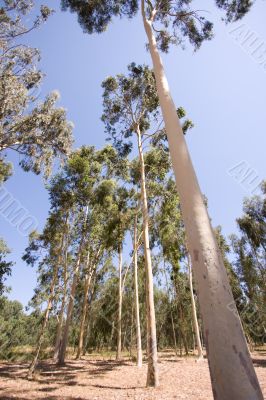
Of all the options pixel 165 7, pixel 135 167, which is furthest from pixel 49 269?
pixel 165 7

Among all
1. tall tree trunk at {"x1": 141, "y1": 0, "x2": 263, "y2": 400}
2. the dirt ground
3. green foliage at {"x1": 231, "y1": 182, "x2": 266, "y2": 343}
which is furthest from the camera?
green foliage at {"x1": 231, "y1": 182, "x2": 266, "y2": 343}

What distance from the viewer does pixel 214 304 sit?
8.92ft

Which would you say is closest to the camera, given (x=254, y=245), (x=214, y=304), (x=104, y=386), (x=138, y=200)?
(x=214, y=304)

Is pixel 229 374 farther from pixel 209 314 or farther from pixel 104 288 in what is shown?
pixel 104 288

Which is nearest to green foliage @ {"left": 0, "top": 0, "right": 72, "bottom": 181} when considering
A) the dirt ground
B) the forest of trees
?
the forest of trees

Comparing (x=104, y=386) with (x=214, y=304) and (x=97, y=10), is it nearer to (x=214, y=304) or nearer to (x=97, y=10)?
(x=214, y=304)

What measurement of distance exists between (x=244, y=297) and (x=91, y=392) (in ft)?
90.9

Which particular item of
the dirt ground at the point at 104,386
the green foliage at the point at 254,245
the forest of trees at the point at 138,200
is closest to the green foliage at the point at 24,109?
the forest of trees at the point at 138,200

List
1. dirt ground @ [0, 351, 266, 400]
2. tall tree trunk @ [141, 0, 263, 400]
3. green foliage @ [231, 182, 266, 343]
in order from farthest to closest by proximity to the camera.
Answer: green foliage @ [231, 182, 266, 343] → dirt ground @ [0, 351, 266, 400] → tall tree trunk @ [141, 0, 263, 400]

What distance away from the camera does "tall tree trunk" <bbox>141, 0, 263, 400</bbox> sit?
228 cm

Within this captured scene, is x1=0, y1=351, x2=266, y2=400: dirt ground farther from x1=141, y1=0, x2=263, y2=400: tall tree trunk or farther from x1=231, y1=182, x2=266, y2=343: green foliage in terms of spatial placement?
x1=231, y1=182, x2=266, y2=343: green foliage

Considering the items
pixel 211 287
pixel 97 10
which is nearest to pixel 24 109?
pixel 97 10

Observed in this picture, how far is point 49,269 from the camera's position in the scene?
20125mm

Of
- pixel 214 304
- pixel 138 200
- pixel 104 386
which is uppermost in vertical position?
pixel 138 200
